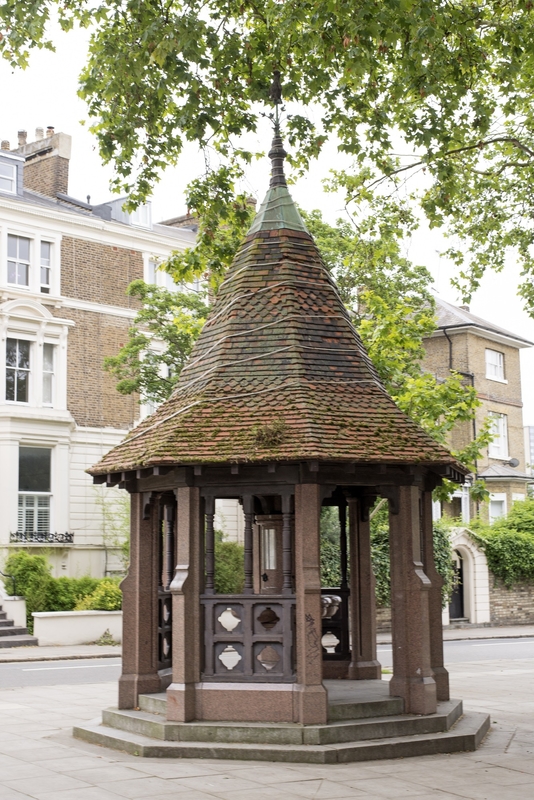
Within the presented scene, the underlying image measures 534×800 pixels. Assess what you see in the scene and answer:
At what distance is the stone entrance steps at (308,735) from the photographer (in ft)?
30.3

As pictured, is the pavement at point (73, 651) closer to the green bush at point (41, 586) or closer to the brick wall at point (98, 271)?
the green bush at point (41, 586)

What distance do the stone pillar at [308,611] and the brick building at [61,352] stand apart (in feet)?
66.2

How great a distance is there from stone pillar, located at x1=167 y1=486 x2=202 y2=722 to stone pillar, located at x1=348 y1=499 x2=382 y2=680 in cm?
260

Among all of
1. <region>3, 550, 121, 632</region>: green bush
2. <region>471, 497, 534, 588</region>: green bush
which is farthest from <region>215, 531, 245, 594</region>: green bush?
<region>471, 497, 534, 588</region>: green bush

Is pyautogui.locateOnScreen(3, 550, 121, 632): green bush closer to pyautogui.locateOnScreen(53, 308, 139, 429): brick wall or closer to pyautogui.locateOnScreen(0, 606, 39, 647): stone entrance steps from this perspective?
pyautogui.locateOnScreen(0, 606, 39, 647): stone entrance steps

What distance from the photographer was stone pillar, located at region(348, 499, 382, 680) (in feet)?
40.2


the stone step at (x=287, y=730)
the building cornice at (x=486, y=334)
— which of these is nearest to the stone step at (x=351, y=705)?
the stone step at (x=287, y=730)

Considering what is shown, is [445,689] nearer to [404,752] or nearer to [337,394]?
[404,752]

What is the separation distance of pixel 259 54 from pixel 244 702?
829 centimetres

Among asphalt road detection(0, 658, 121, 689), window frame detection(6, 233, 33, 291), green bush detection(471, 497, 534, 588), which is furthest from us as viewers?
green bush detection(471, 497, 534, 588)

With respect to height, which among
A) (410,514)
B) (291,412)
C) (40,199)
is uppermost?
(40,199)

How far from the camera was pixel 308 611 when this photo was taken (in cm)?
976

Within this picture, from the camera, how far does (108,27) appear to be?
12.4 metres

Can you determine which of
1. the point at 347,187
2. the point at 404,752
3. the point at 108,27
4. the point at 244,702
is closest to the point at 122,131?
the point at 108,27
